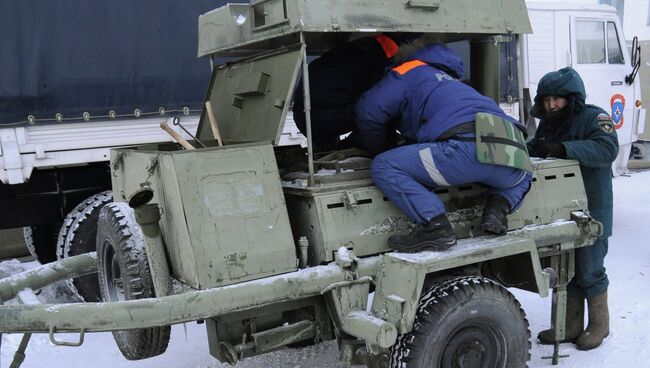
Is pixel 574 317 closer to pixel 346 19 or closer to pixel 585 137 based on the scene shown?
pixel 585 137

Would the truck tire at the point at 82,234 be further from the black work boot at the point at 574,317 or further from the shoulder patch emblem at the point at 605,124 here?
the shoulder patch emblem at the point at 605,124

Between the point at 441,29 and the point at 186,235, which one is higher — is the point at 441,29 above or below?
above

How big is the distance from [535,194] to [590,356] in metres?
1.20

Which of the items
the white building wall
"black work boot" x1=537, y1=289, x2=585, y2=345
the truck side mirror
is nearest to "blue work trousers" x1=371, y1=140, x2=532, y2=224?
"black work boot" x1=537, y1=289, x2=585, y2=345


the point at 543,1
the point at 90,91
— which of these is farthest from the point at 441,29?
the point at 543,1

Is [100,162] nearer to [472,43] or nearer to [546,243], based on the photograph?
[472,43]

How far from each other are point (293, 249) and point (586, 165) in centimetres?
210

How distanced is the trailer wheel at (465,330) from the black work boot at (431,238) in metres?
0.21

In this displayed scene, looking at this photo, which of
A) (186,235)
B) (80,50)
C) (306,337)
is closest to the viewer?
(186,235)

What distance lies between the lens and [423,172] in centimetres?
316

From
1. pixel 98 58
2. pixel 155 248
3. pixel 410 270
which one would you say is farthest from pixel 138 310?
pixel 98 58

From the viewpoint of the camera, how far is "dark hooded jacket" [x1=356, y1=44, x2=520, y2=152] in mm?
3215

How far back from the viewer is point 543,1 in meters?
7.48

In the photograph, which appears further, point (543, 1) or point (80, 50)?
point (543, 1)
